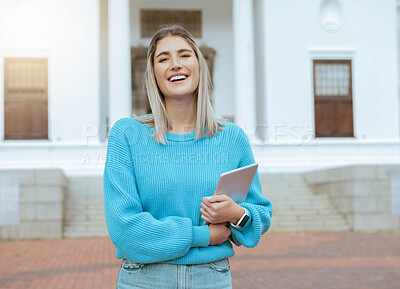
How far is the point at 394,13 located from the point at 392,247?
37.7 ft

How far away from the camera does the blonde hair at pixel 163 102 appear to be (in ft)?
7.40

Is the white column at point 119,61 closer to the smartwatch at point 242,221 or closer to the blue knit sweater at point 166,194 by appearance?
the blue knit sweater at point 166,194

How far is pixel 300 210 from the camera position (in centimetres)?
1334

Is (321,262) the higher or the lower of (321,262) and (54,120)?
the lower

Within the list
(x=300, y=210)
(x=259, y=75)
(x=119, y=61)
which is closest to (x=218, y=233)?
(x=300, y=210)

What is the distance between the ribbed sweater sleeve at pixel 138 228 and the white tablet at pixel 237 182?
175mm

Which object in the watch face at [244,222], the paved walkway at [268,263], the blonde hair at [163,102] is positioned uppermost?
the blonde hair at [163,102]

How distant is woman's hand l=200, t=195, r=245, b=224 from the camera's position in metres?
2.08

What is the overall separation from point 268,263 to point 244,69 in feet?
34.0

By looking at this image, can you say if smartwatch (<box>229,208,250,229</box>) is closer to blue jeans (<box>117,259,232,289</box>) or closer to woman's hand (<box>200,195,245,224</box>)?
woman's hand (<box>200,195,245,224</box>)

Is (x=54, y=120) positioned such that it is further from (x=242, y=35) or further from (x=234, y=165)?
(x=234, y=165)

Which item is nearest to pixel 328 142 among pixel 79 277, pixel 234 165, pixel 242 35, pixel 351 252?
pixel 242 35

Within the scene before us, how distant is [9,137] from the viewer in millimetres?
17109

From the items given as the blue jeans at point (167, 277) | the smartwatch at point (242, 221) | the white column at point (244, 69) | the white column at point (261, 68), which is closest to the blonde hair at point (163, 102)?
the smartwatch at point (242, 221)
